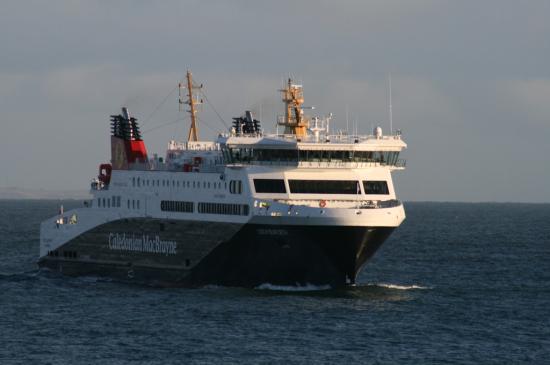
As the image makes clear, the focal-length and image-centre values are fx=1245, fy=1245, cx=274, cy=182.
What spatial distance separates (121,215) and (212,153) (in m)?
6.86

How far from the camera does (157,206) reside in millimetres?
63719

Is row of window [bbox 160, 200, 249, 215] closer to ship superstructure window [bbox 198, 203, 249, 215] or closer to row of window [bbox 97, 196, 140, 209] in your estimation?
ship superstructure window [bbox 198, 203, 249, 215]

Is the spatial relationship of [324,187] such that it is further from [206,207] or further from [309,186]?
[206,207]

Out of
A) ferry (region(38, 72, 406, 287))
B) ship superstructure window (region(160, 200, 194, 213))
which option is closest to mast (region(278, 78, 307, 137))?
ferry (region(38, 72, 406, 287))

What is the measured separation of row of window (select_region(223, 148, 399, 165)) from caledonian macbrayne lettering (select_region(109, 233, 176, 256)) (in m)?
6.29

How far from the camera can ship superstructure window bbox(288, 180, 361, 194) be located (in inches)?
2261

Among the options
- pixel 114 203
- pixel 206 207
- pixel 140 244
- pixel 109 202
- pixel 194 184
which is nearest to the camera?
pixel 206 207

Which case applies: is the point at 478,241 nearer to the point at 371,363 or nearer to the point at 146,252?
the point at 146,252

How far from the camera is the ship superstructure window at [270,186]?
188ft

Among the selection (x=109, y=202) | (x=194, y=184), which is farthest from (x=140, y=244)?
(x=194, y=184)

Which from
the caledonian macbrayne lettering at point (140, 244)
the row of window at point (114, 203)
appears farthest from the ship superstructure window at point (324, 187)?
the row of window at point (114, 203)

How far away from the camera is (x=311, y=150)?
5762 centimetres

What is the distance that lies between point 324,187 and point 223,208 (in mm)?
5054

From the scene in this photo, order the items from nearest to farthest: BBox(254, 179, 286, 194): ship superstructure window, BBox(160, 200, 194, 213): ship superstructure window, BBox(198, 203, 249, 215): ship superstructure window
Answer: BBox(254, 179, 286, 194): ship superstructure window < BBox(198, 203, 249, 215): ship superstructure window < BBox(160, 200, 194, 213): ship superstructure window
